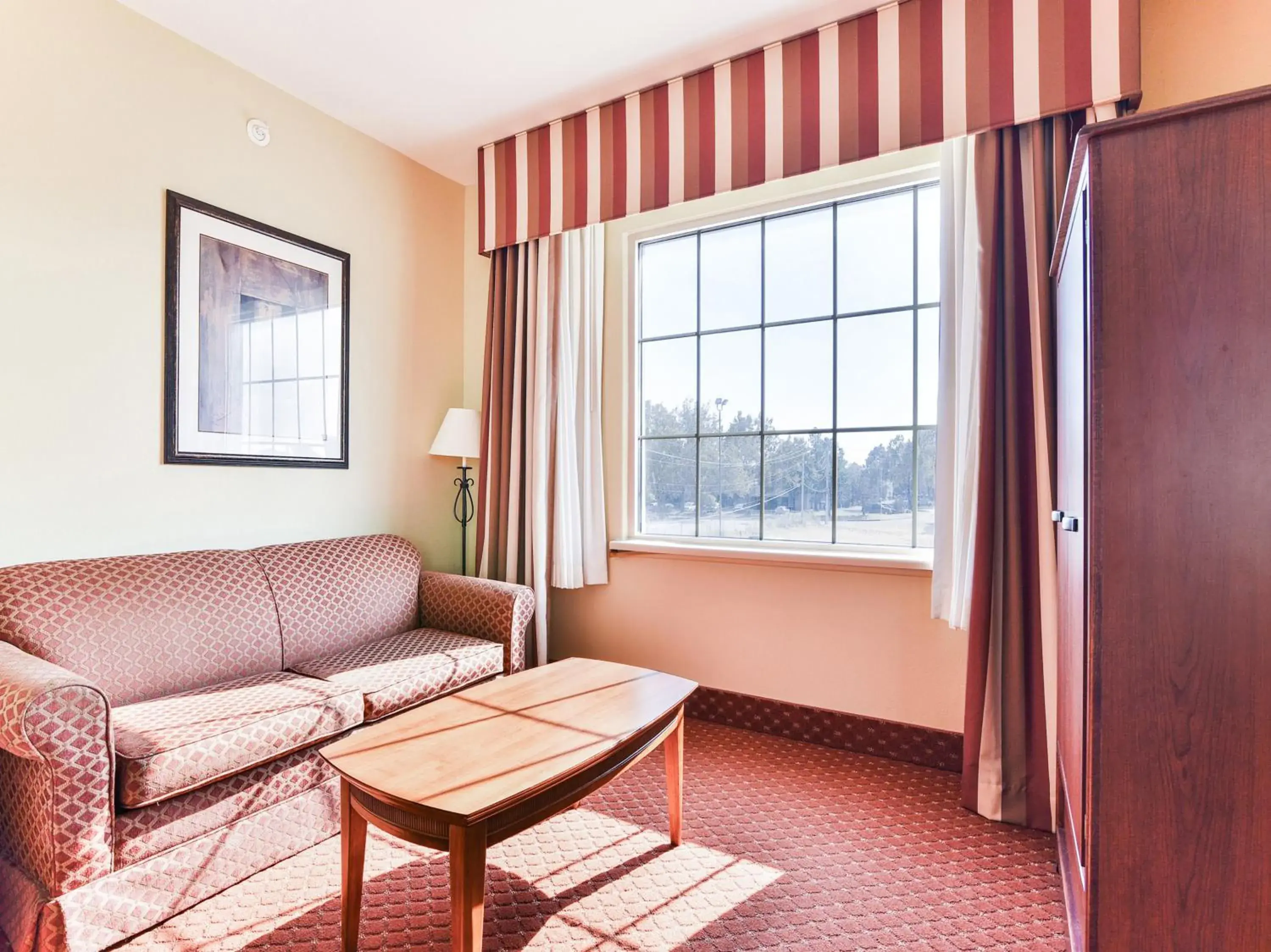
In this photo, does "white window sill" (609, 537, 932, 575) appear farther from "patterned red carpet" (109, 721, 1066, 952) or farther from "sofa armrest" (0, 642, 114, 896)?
"sofa armrest" (0, 642, 114, 896)

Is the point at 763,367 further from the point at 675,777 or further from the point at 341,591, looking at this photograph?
the point at 341,591

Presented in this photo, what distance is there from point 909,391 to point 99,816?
2.96 m

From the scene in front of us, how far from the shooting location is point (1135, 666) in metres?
1.06

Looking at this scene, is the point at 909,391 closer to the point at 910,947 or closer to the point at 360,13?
the point at 910,947

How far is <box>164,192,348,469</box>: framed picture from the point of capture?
2439 millimetres

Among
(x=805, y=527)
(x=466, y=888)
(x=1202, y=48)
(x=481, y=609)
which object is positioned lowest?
(x=466, y=888)

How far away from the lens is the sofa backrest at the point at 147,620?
186 cm

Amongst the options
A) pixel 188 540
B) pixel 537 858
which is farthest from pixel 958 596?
pixel 188 540

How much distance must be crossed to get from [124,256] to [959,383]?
10.2 ft

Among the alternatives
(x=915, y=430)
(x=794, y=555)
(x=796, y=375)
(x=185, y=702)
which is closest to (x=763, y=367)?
(x=796, y=375)

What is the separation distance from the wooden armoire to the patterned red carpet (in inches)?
26.9

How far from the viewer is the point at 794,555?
2.74 metres

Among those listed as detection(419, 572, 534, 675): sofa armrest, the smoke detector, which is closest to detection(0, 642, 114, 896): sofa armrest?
detection(419, 572, 534, 675): sofa armrest

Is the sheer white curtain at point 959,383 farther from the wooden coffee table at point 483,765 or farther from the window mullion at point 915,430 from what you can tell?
the wooden coffee table at point 483,765
